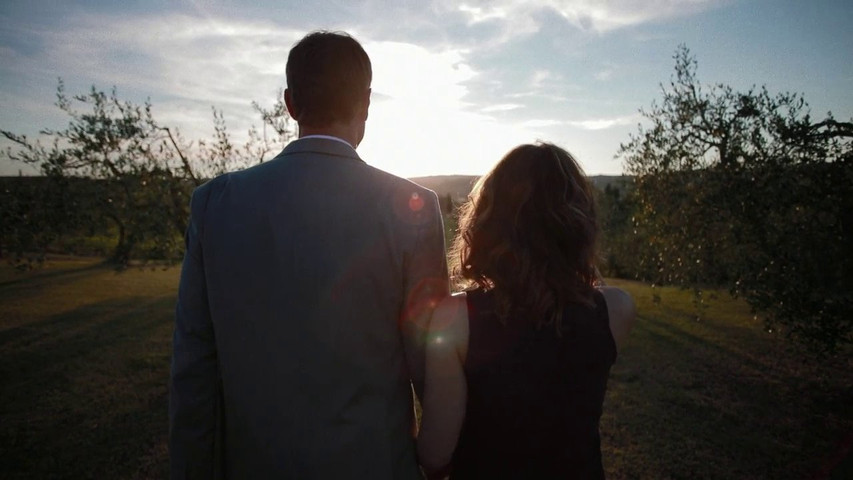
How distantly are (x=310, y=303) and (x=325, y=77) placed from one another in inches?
38.3

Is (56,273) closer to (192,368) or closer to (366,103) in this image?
(192,368)

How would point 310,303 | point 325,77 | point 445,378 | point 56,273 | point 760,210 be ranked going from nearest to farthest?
point 310,303 → point 325,77 → point 445,378 → point 760,210 → point 56,273

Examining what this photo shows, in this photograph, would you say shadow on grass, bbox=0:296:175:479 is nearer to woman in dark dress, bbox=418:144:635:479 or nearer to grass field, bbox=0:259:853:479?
grass field, bbox=0:259:853:479

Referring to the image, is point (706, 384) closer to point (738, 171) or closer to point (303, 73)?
point (738, 171)

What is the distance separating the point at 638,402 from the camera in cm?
885

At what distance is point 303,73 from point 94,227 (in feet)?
25.8

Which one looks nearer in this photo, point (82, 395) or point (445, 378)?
point (445, 378)

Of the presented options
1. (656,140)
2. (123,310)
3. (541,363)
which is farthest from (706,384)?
(123,310)

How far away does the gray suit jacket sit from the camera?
1.93 meters

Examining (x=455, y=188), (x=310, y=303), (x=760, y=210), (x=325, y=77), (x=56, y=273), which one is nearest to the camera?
(x=310, y=303)

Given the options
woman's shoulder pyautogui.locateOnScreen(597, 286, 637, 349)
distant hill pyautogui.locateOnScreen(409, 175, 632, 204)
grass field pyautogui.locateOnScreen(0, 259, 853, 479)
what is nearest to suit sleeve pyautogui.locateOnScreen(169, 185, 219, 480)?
distant hill pyautogui.locateOnScreen(409, 175, 632, 204)

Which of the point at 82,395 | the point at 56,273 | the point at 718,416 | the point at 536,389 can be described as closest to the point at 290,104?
the point at 536,389

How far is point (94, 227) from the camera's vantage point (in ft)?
26.2

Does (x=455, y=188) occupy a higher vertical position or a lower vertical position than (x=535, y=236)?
higher
